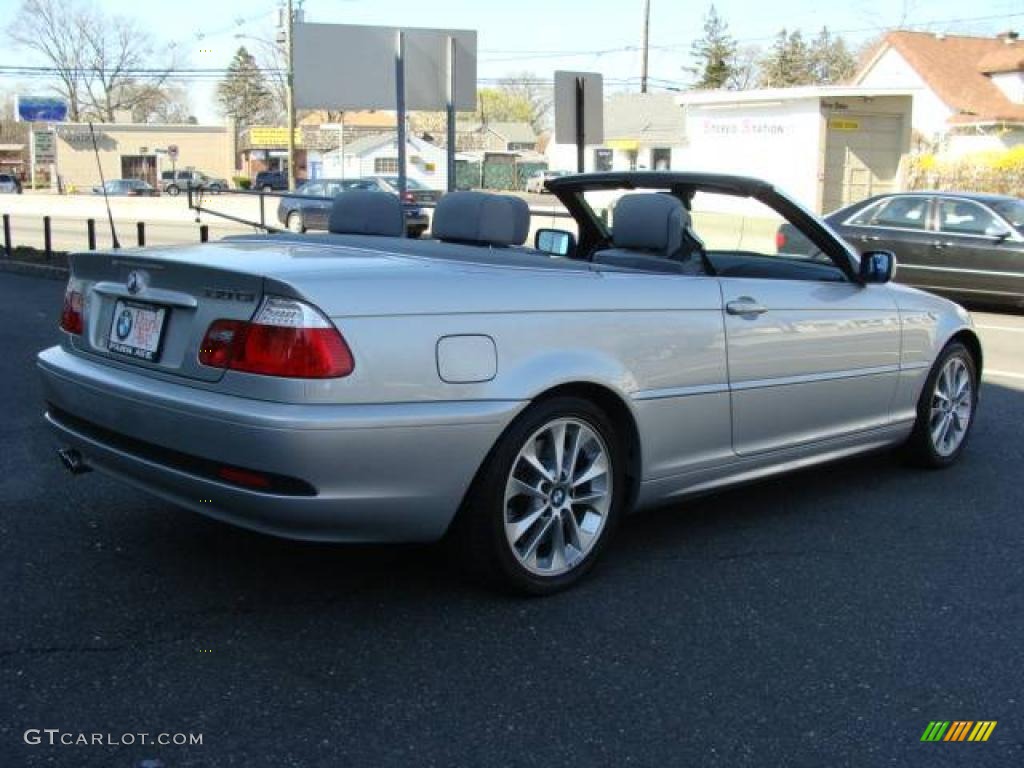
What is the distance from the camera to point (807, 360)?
4.84 meters

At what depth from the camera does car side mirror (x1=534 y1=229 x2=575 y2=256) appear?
17.8 ft

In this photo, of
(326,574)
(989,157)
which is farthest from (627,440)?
(989,157)

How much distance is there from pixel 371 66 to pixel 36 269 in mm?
7211

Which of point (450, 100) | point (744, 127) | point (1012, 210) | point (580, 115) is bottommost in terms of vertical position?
point (1012, 210)

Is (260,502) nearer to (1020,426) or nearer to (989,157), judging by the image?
(1020,426)

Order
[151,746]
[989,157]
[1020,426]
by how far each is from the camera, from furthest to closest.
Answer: [989,157], [1020,426], [151,746]

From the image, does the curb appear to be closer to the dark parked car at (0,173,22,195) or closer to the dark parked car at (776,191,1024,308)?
the dark parked car at (776,191,1024,308)

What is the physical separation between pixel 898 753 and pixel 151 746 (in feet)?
6.61

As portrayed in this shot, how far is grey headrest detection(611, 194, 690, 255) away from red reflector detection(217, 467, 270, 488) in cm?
216

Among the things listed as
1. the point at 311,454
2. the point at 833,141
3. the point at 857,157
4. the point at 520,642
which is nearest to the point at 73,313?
the point at 311,454

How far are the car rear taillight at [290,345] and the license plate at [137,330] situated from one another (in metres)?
0.46

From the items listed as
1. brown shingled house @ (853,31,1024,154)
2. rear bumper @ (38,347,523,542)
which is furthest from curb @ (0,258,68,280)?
brown shingled house @ (853,31,1024,154)

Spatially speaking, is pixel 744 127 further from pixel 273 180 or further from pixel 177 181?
pixel 273 180

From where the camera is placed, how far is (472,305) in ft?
12.0
